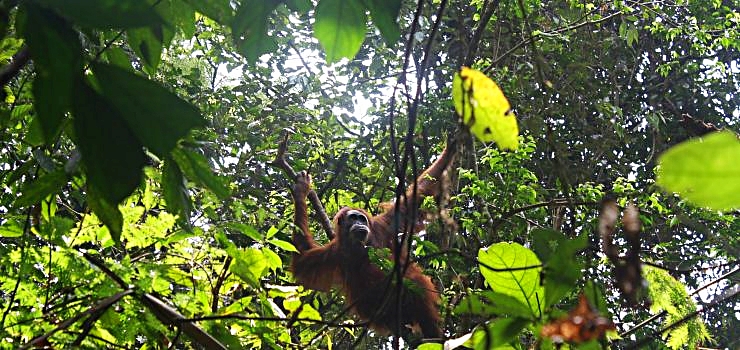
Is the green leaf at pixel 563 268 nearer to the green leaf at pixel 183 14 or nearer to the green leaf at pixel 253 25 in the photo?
the green leaf at pixel 253 25

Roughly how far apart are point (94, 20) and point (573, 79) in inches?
203

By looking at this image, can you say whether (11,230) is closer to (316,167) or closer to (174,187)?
(174,187)

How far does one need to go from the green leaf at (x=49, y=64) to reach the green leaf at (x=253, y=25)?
1.50 ft

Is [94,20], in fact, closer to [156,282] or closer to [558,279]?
[558,279]

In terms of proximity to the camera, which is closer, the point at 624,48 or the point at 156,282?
the point at 156,282

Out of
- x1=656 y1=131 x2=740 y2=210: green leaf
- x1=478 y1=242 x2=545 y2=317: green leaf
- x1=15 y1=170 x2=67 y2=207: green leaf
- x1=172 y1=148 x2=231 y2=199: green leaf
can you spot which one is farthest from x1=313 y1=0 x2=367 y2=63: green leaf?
x1=656 y1=131 x2=740 y2=210: green leaf

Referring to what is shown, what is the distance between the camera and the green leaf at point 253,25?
109 centimetres

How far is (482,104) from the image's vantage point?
83 centimetres

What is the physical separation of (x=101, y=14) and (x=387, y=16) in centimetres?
47

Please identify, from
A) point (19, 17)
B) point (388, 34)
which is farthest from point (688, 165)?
point (19, 17)

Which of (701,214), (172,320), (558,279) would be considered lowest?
(558,279)

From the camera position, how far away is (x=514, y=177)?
399 cm

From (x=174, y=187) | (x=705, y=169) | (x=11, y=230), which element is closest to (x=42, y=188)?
(x=174, y=187)

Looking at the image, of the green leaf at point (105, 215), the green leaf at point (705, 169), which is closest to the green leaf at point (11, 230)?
the green leaf at point (105, 215)
